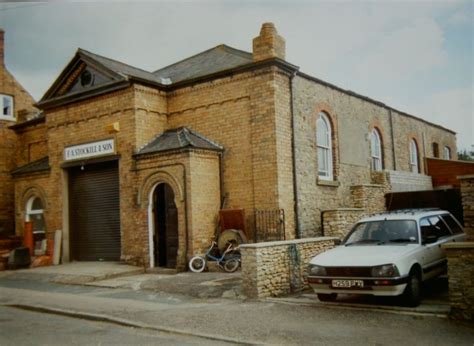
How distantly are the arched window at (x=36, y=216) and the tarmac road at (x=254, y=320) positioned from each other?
742cm

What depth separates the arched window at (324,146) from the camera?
54.2 feet

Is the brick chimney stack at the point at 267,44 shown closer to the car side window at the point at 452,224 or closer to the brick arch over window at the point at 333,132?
the brick arch over window at the point at 333,132

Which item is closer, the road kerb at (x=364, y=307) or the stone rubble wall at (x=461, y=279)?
the stone rubble wall at (x=461, y=279)

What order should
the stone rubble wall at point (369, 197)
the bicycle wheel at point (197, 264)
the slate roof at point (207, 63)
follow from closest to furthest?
1. the bicycle wheel at point (197, 264)
2. the slate roof at point (207, 63)
3. the stone rubble wall at point (369, 197)

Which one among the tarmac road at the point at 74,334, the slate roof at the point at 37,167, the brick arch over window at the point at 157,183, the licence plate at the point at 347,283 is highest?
the slate roof at the point at 37,167

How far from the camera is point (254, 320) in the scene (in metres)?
7.92

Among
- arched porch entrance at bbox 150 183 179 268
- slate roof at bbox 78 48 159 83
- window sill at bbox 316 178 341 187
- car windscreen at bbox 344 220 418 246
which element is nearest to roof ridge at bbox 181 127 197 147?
arched porch entrance at bbox 150 183 179 268

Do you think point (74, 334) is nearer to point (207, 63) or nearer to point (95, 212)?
point (95, 212)

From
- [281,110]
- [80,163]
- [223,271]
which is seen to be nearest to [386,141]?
[281,110]

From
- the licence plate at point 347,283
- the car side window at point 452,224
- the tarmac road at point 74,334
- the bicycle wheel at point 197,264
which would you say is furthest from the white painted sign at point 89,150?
the car side window at point 452,224

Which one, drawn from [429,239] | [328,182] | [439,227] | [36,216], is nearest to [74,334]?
[429,239]

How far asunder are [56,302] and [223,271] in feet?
15.0

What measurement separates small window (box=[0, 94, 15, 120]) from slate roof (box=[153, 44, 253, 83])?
7590 millimetres

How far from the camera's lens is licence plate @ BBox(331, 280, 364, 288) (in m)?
8.36
